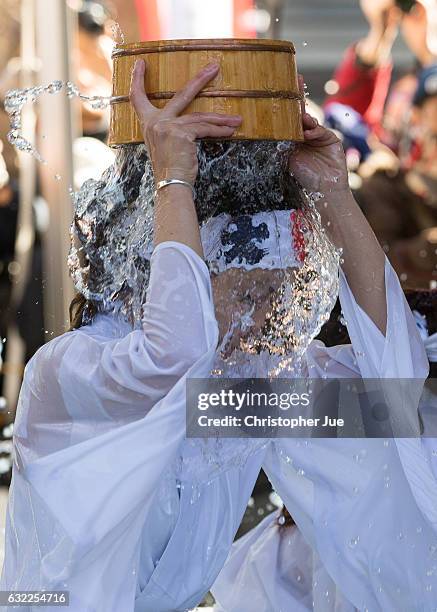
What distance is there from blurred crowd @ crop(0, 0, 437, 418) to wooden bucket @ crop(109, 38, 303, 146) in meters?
2.05

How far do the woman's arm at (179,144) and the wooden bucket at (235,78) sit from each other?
15 millimetres

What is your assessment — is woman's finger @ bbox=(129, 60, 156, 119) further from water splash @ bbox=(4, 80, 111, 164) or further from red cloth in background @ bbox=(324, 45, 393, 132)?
red cloth in background @ bbox=(324, 45, 393, 132)

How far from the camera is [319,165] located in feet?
5.90

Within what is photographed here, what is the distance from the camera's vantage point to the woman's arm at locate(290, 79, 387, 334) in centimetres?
179

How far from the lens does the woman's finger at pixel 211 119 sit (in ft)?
4.96

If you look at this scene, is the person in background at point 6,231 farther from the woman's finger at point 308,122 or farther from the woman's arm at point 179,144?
the woman's arm at point 179,144

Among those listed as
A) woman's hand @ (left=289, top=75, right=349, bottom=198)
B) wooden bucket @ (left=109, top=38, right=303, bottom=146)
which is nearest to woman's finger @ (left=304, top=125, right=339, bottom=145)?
woman's hand @ (left=289, top=75, right=349, bottom=198)

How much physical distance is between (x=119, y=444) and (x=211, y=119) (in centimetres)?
47

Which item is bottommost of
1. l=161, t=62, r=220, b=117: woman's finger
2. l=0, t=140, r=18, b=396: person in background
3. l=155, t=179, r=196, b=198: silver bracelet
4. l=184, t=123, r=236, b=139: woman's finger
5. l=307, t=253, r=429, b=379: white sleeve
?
l=307, t=253, r=429, b=379: white sleeve

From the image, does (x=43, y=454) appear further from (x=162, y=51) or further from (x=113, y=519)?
(x=162, y=51)

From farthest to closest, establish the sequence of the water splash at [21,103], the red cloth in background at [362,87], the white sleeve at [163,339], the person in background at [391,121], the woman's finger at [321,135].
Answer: the red cloth in background at [362,87] < the person in background at [391,121] < the water splash at [21,103] < the woman's finger at [321,135] < the white sleeve at [163,339]

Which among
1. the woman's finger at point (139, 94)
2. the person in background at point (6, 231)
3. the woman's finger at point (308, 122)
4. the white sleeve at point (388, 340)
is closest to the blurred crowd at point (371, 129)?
the person in background at point (6, 231)

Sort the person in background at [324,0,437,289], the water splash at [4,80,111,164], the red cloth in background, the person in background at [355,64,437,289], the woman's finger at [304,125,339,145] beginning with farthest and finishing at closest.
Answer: the red cloth in background → the person in background at [324,0,437,289] → the person in background at [355,64,437,289] → the water splash at [4,80,111,164] → the woman's finger at [304,125,339,145]

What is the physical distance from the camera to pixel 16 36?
3764 mm
